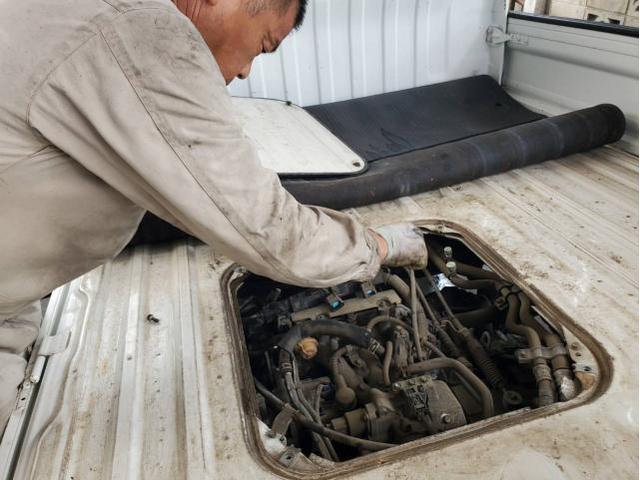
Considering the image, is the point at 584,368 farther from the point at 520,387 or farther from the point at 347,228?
the point at 347,228

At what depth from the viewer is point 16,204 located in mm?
1015

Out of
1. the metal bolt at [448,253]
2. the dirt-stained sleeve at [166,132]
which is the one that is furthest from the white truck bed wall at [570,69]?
the dirt-stained sleeve at [166,132]

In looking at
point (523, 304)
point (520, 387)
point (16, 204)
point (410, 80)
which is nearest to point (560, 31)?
point (410, 80)

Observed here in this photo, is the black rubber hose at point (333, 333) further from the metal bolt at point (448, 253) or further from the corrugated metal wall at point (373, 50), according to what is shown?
the corrugated metal wall at point (373, 50)

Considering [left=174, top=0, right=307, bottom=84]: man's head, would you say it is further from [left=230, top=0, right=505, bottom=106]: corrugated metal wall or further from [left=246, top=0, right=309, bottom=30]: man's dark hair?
[left=230, top=0, right=505, bottom=106]: corrugated metal wall

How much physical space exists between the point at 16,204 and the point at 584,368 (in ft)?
4.68

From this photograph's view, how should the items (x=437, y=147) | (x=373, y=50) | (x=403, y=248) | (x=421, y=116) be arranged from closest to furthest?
1. (x=403, y=248)
2. (x=437, y=147)
3. (x=421, y=116)
4. (x=373, y=50)

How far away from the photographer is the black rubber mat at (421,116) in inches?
112

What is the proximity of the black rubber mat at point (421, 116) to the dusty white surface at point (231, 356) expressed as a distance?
637mm

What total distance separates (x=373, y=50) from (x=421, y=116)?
1.82 feet

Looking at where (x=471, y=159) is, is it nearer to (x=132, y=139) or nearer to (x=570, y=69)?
(x=570, y=69)

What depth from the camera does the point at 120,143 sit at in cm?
91

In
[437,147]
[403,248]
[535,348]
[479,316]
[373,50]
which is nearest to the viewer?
[535,348]

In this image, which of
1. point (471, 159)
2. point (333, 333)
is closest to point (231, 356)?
point (333, 333)
